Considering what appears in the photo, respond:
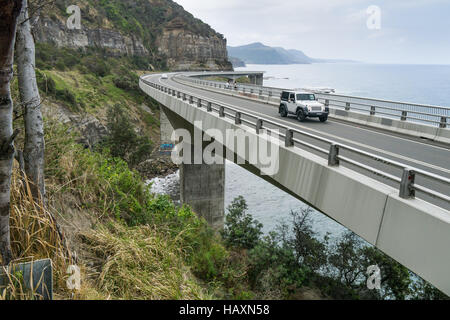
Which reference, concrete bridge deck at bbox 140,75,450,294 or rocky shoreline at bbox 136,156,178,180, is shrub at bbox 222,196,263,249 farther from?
rocky shoreline at bbox 136,156,178,180

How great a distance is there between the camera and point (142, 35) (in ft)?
370

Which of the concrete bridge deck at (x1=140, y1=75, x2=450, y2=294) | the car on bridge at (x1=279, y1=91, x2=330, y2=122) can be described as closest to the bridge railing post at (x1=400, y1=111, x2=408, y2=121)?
the car on bridge at (x1=279, y1=91, x2=330, y2=122)

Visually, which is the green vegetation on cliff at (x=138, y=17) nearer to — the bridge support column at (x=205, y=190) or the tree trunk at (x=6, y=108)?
the bridge support column at (x=205, y=190)

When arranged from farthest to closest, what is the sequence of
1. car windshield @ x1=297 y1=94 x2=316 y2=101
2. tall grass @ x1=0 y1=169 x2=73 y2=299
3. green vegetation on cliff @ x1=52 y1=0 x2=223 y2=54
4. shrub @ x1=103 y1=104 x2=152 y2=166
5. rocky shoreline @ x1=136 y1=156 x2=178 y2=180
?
green vegetation on cliff @ x1=52 y1=0 x2=223 y2=54, rocky shoreline @ x1=136 y1=156 x2=178 y2=180, shrub @ x1=103 y1=104 x2=152 y2=166, car windshield @ x1=297 y1=94 x2=316 y2=101, tall grass @ x1=0 y1=169 x2=73 y2=299

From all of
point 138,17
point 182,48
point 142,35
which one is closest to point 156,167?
point 142,35

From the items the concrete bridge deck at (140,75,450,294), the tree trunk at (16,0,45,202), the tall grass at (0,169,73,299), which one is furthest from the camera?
the concrete bridge deck at (140,75,450,294)

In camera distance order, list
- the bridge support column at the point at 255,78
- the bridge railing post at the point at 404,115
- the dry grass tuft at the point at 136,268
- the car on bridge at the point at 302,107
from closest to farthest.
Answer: the dry grass tuft at the point at 136,268 < the bridge railing post at the point at 404,115 < the car on bridge at the point at 302,107 < the bridge support column at the point at 255,78

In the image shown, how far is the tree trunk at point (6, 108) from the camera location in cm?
286

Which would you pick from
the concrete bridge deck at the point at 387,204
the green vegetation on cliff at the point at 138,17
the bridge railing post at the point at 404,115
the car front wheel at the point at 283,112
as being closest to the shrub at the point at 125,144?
the car front wheel at the point at 283,112

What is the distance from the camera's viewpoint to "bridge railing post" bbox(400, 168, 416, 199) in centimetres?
547

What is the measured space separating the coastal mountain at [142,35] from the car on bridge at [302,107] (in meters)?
63.1

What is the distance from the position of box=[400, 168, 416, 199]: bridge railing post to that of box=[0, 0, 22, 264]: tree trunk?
19.1 ft

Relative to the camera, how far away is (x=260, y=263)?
14781 millimetres
